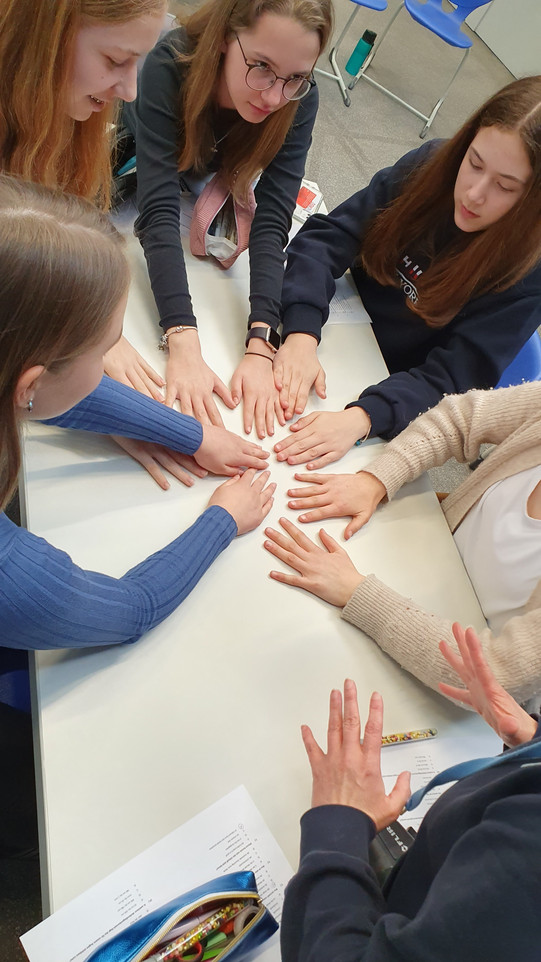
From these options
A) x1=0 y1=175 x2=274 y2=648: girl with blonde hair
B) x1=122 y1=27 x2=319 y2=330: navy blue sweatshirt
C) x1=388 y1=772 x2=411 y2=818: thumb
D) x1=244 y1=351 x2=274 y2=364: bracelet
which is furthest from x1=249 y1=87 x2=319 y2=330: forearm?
x1=388 y1=772 x2=411 y2=818: thumb

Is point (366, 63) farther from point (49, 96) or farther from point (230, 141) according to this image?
point (49, 96)

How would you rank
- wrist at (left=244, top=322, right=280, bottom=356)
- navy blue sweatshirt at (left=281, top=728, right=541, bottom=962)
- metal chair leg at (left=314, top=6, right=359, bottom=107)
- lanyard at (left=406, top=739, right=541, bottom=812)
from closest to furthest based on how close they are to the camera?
Result: navy blue sweatshirt at (left=281, top=728, right=541, bottom=962) < lanyard at (left=406, top=739, right=541, bottom=812) < wrist at (left=244, top=322, right=280, bottom=356) < metal chair leg at (left=314, top=6, right=359, bottom=107)

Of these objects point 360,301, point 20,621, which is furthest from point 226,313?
point 20,621

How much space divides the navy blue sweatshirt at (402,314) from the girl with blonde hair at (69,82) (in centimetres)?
43

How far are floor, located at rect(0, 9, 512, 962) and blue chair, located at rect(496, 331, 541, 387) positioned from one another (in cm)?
73

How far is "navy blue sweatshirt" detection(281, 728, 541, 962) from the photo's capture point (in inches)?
18.6

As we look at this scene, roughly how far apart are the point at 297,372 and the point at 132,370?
327 millimetres

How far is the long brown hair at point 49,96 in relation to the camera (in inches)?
36.4

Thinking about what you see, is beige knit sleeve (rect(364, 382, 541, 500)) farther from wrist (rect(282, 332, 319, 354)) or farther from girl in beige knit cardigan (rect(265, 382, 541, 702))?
wrist (rect(282, 332, 319, 354))

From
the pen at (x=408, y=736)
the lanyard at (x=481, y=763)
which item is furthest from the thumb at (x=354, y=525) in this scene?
the lanyard at (x=481, y=763)

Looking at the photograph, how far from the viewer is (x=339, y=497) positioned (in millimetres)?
1115

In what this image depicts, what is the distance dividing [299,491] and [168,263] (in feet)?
1.74

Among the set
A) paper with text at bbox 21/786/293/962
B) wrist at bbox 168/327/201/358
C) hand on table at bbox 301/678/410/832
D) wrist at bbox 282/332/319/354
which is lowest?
paper with text at bbox 21/786/293/962

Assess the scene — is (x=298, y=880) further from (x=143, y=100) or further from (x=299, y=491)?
(x=143, y=100)
